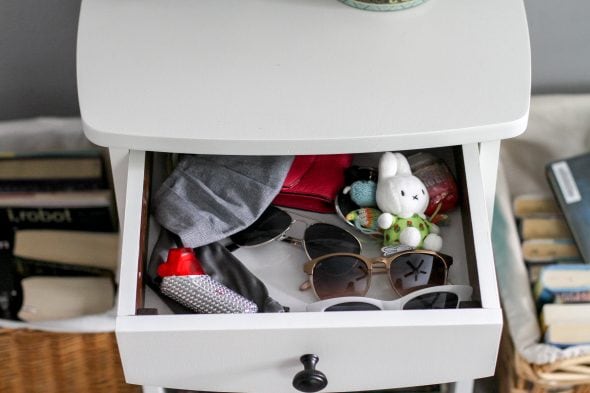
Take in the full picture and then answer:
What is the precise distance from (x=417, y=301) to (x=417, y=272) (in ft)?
0.15

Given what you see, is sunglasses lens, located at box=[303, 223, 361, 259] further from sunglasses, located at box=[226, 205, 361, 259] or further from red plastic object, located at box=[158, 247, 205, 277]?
red plastic object, located at box=[158, 247, 205, 277]

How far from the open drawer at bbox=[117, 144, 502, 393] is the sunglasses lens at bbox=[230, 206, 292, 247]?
4cm

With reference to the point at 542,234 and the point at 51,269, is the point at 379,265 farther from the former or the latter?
the point at 51,269

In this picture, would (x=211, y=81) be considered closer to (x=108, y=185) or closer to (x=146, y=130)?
(x=146, y=130)

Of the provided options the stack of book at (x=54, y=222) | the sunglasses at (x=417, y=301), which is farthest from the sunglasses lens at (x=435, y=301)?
the stack of book at (x=54, y=222)

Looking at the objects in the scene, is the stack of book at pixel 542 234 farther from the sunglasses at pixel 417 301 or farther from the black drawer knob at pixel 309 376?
the black drawer knob at pixel 309 376

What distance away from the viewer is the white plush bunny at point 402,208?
1010 millimetres

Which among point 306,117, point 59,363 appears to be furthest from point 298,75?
Result: point 59,363

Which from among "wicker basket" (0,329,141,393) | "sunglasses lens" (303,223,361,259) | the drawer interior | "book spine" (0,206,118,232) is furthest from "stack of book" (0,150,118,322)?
"sunglasses lens" (303,223,361,259)

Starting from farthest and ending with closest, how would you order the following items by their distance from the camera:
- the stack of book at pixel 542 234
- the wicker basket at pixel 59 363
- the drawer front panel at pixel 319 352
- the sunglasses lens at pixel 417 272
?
the stack of book at pixel 542 234, the wicker basket at pixel 59 363, the sunglasses lens at pixel 417 272, the drawer front panel at pixel 319 352

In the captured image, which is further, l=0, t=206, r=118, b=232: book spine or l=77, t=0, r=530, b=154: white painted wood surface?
l=0, t=206, r=118, b=232: book spine

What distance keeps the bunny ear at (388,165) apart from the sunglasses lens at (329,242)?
0.25 ft

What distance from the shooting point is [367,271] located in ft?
3.26

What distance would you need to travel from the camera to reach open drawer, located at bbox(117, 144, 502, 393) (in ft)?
2.90
